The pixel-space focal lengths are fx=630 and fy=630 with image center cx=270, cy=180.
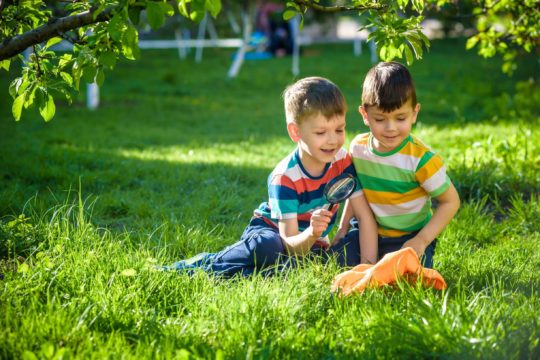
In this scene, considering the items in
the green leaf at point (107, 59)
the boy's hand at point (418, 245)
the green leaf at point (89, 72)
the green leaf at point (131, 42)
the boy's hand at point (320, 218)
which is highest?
the green leaf at point (131, 42)

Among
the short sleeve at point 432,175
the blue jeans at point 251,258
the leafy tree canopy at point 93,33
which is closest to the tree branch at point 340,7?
the leafy tree canopy at point 93,33

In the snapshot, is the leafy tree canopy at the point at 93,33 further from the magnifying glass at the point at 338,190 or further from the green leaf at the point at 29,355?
the green leaf at the point at 29,355

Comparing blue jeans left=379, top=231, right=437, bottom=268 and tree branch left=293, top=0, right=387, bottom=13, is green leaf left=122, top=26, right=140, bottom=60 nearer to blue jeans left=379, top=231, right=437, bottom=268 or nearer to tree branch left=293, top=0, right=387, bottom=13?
tree branch left=293, top=0, right=387, bottom=13

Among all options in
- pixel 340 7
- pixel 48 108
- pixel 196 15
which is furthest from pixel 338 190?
pixel 48 108

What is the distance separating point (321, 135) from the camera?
9.95ft

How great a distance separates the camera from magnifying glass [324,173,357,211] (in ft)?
9.59

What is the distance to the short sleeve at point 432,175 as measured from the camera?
306 centimetres

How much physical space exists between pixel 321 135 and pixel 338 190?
0.95 ft

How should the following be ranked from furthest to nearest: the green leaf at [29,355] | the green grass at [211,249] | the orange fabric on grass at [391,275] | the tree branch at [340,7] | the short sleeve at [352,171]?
the short sleeve at [352,171]
the tree branch at [340,7]
the orange fabric on grass at [391,275]
the green grass at [211,249]
the green leaf at [29,355]

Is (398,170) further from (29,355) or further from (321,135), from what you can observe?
(29,355)

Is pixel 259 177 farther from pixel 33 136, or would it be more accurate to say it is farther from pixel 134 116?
pixel 134 116

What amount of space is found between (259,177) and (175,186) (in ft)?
2.34

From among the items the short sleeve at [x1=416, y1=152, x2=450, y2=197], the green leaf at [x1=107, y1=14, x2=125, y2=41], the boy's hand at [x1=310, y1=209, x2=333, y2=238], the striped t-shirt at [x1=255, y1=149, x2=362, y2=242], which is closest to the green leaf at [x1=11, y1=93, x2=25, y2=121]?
the green leaf at [x1=107, y1=14, x2=125, y2=41]

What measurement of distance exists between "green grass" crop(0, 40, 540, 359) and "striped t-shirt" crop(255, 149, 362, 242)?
35 cm
